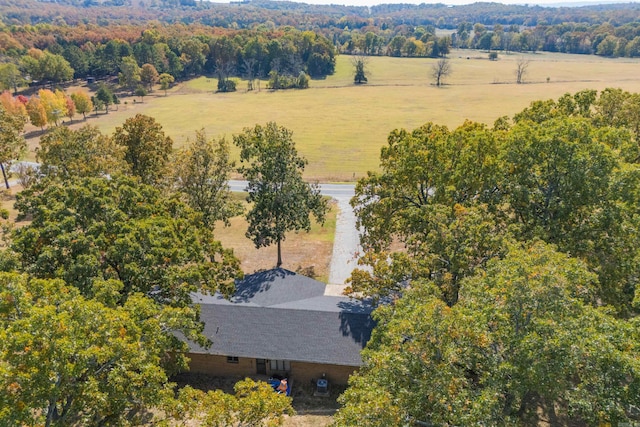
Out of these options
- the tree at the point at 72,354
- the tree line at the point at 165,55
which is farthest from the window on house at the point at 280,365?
the tree line at the point at 165,55

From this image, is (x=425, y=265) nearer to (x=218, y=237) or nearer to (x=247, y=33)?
(x=218, y=237)

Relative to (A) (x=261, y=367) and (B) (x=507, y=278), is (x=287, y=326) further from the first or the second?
(B) (x=507, y=278)

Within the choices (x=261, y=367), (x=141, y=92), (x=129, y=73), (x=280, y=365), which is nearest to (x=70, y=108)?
(x=141, y=92)

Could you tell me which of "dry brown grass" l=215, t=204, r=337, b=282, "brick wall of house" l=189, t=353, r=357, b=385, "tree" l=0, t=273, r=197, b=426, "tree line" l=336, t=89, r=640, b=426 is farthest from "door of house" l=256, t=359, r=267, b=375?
"dry brown grass" l=215, t=204, r=337, b=282

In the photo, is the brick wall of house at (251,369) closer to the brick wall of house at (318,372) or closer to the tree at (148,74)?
the brick wall of house at (318,372)

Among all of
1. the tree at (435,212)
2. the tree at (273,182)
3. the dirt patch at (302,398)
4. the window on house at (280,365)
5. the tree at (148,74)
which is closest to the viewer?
the dirt patch at (302,398)

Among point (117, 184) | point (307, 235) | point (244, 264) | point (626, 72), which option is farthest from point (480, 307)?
point (626, 72)
